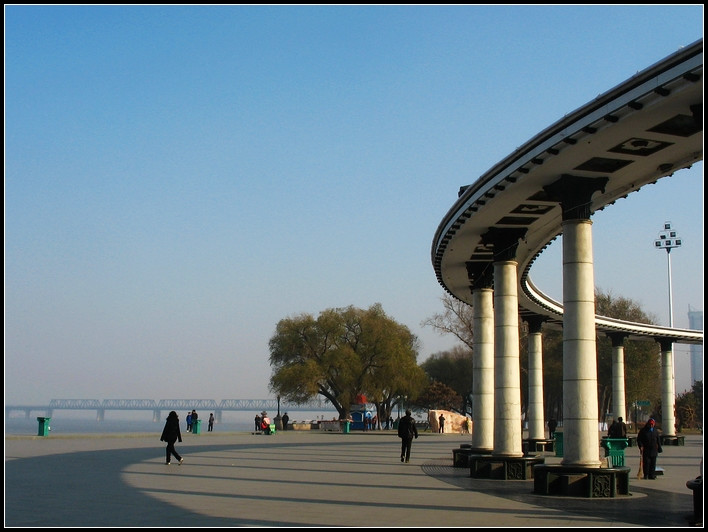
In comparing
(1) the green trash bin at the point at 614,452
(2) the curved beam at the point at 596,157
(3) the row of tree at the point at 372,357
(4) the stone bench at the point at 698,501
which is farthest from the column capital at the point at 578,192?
(3) the row of tree at the point at 372,357

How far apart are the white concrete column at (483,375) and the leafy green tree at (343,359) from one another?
42.0 meters

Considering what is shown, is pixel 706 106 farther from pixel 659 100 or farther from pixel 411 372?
pixel 411 372

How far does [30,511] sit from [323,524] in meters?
4.83

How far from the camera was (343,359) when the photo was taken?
69.6 metres

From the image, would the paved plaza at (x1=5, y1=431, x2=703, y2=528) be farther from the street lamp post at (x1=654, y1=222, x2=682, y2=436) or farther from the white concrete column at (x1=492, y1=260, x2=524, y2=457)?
the street lamp post at (x1=654, y1=222, x2=682, y2=436)

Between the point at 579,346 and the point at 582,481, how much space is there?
2.86 metres

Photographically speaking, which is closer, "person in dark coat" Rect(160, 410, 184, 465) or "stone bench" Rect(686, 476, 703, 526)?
"stone bench" Rect(686, 476, 703, 526)

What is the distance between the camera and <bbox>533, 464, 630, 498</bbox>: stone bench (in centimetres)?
1736

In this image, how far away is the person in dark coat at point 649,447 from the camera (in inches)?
835

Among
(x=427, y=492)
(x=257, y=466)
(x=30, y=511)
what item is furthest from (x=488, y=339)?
(x=30, y=511)

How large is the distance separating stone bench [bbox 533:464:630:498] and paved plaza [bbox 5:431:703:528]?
477 millimetres

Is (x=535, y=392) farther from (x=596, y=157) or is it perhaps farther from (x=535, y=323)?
(x=596, y=157)

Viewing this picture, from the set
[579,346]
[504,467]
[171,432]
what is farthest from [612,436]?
[171,432]

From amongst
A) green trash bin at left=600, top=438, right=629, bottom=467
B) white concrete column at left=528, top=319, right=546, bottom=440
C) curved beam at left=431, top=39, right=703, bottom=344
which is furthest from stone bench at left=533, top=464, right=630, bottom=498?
white concrete column at left=528, top=319, right=546, bottom=440
